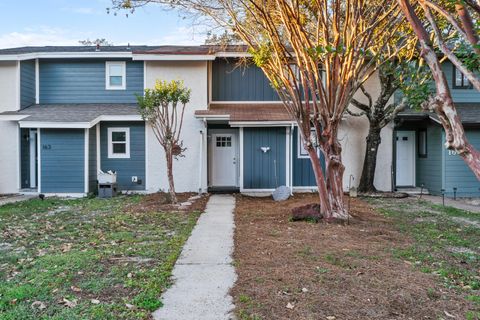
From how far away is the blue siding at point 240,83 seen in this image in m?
15.4

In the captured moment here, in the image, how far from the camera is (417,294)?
437 centimetres

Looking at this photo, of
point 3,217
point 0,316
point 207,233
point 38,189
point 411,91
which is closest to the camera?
point 0,316

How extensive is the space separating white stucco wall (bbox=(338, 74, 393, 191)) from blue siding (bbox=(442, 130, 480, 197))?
186 cm

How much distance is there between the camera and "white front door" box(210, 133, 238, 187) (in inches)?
608

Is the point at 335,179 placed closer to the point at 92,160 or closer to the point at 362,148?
the point at 362,148

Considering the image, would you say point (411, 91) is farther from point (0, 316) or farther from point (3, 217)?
point (3, 217)

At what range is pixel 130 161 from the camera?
14.8 m

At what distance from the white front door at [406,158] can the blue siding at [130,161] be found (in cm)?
950

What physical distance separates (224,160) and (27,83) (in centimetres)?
774

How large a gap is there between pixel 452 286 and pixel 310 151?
463 centimetres

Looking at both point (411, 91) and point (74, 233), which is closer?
point (411, 91)

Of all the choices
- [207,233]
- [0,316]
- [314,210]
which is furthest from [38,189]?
[0,316]

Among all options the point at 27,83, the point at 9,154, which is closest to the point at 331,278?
the point at 9,154

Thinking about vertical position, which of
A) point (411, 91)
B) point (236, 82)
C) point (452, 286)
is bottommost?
point (452, 286)
